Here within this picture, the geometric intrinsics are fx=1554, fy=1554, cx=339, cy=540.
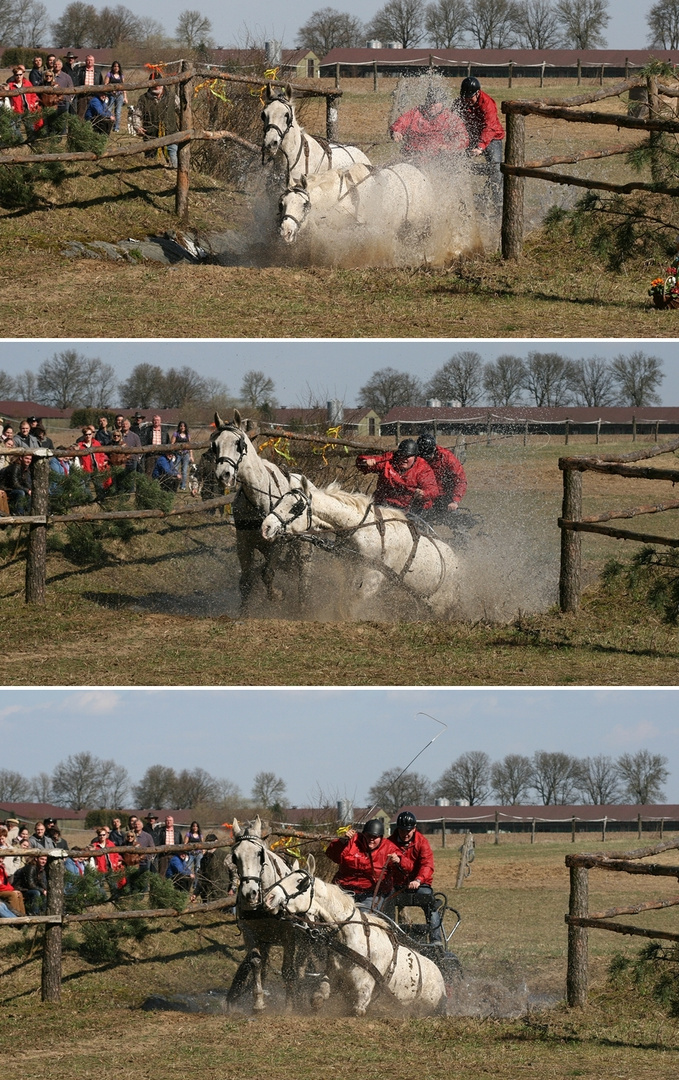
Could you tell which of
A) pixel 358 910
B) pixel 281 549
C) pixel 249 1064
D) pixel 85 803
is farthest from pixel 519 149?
pixel 85 803

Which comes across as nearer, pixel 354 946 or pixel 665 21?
pixel 354 946

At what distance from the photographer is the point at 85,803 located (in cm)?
5544

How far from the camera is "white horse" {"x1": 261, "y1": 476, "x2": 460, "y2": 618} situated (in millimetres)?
14203

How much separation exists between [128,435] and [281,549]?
3988 millimetres

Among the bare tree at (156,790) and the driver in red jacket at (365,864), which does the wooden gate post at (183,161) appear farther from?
the bare tree at (156,790)

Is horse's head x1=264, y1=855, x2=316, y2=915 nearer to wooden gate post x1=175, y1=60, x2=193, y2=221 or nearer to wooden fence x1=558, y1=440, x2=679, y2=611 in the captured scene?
wooden fence x1=558, y1=440, x2=679, y2=611

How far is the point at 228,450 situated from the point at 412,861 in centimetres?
376

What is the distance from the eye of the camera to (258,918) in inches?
439

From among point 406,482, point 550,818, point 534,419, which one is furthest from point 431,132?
point 550,818

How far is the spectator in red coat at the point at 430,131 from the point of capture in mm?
17422

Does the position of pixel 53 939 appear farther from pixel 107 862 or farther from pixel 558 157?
pixel 558 157

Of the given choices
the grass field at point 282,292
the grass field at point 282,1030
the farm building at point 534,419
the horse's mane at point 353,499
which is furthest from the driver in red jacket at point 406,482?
the farm building at point 534,419

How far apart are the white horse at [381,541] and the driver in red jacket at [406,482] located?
0.46 m

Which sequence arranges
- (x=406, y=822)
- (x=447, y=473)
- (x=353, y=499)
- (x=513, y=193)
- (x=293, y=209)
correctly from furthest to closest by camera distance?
1. (x=293, y=209)
2. (x=513, y=193)
3. (x=447, y=473)
4. (x=353, y=499)
5. (x=406, y=822)
